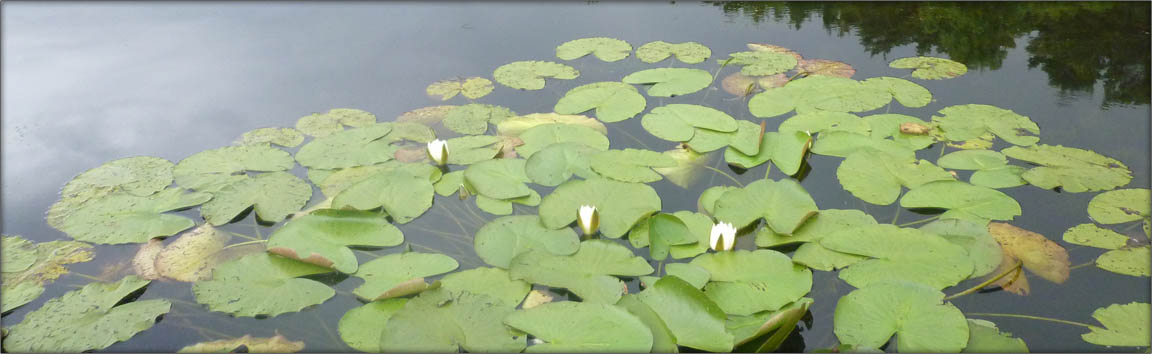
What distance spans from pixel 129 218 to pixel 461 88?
54.7 inches

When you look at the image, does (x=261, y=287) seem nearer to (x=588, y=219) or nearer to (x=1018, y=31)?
(x=588, y=219)

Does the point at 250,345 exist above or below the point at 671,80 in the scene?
below

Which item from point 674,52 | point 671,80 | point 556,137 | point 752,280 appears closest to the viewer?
point 752,280

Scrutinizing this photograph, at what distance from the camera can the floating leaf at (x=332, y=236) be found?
2.05 m

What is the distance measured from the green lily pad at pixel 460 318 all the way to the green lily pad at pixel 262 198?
744mm

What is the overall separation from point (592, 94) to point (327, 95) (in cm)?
118

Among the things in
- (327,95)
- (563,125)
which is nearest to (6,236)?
(327,95)

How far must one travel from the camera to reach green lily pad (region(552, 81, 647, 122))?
2.91 m

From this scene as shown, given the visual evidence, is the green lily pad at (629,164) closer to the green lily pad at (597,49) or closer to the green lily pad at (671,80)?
the green lily pad at (671,80)

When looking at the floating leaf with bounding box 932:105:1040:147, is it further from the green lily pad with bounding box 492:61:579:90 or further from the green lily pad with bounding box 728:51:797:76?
the green lily pad with bounding box 492:61:579:90

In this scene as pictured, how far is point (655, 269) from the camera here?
2.04 meters

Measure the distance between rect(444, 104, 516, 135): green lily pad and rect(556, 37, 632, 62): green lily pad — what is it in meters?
0.66

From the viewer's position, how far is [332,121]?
9.55ft

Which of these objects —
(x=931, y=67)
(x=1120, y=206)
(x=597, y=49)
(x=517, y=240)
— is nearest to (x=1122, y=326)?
(x=1120, y=206)
